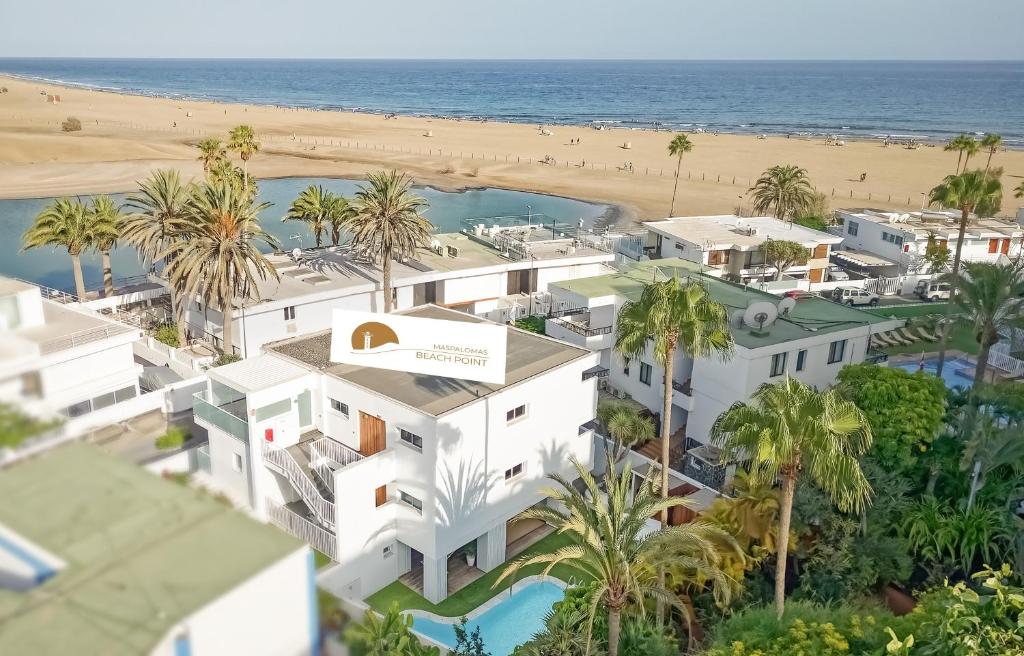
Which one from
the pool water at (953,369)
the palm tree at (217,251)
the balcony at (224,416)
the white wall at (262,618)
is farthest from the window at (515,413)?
the pool water at (953,369)

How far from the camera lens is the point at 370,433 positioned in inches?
1037

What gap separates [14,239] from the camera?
237ft

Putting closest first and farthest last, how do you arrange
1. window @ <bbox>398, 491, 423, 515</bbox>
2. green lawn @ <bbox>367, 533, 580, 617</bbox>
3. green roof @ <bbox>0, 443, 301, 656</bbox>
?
green roof @ <bbox>0, 443, 301, 656</bbox>, window @ <bbox>398, 491, 423, 515</bbox>, green lawn @ <bbox>367, 533, 580, 617</bbox>

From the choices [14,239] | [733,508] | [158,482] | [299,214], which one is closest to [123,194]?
[14,239]

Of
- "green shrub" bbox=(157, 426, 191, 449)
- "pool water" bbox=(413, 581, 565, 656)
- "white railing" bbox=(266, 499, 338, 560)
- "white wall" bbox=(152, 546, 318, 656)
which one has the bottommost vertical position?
"pool water" bbox=(413, 581, 565, 656)

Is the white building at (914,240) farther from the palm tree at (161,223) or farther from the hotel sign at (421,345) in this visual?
the palm tree at (161,223)

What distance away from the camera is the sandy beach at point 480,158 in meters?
100

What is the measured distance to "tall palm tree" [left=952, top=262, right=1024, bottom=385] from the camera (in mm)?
33000

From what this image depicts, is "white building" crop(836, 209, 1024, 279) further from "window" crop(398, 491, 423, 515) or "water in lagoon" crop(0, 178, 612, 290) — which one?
"window" crop(398, 491, 423, 515)

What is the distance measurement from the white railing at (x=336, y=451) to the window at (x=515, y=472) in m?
5.03

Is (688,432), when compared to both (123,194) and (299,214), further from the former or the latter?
(123,194)

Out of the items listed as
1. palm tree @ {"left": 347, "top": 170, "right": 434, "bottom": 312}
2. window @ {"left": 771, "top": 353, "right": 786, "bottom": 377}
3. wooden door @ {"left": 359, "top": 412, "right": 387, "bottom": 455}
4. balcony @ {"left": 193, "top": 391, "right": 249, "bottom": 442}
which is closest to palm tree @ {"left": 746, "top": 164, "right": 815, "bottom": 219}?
palm tree @ {"left": 347, "top": 170, "right": 434, "bottom": 312}

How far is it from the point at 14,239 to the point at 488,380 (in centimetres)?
6500

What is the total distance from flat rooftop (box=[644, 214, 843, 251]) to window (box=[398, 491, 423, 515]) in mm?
32676
